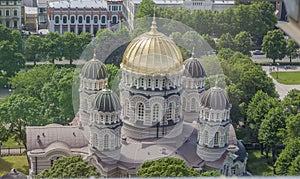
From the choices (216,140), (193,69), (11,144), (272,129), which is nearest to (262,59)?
(272,129)

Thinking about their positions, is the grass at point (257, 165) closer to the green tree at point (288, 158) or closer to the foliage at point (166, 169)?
the green tree at point (288, 158)

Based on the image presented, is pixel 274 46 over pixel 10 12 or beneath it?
beneath

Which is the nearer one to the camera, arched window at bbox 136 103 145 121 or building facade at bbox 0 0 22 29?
arched window at bbox 136 103 145 121

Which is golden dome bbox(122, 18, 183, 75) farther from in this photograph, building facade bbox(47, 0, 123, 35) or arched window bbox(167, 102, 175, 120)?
building facade bbox(47, 0, 123, 35)

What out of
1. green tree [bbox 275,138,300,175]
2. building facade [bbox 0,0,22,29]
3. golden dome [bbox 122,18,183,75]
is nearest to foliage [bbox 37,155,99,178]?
golden dome [bbox 122,18,183,75]

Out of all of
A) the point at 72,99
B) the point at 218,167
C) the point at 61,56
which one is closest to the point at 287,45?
the point at 61,56

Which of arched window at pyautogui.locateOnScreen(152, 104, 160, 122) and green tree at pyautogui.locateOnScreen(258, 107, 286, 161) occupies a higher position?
arched window at pyautogui.locateOnScreen(152, 104, 160, 122)

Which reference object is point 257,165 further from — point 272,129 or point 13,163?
point 13,163

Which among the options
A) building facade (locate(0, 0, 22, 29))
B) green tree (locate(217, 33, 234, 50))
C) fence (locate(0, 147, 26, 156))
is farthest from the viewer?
building facade (locate(0, 0, 22, 29))
